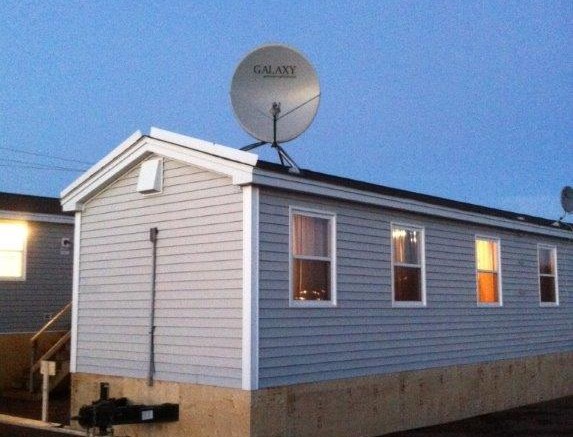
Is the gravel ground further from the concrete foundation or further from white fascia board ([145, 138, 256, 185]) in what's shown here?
white fascia board ([145, 138, 256, 185])

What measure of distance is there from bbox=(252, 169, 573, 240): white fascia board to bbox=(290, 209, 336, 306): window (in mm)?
347

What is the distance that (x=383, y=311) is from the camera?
1159 cm

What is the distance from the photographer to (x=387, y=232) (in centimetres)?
1181

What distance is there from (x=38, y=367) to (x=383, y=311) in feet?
24.8

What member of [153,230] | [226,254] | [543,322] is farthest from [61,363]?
[543,322]

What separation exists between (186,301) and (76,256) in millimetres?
2918

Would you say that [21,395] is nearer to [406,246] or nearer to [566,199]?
[406,246]

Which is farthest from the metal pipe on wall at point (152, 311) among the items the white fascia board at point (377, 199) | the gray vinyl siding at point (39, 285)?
the gray vinyl siding at point (39, 285)

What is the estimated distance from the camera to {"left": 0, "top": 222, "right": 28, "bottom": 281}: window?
648 inches

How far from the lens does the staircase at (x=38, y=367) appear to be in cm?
1490

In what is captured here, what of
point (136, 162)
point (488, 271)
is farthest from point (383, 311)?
point (136, 162)

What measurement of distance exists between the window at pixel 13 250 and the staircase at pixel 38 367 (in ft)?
4.34

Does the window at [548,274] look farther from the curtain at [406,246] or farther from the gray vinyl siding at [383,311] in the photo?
the curtain at [406,246]

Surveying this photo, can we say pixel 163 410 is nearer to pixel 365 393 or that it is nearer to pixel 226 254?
pixel 226 254
